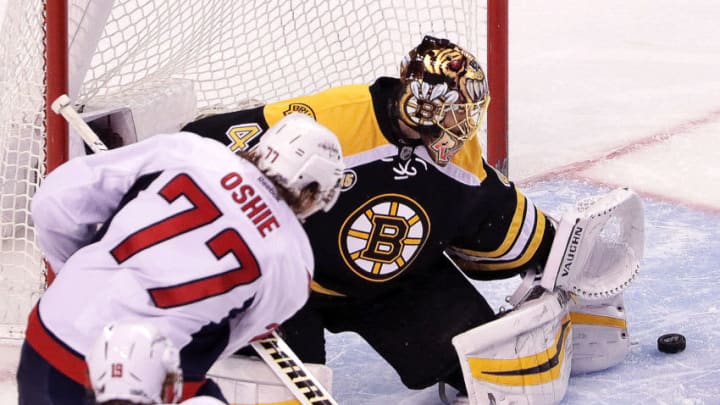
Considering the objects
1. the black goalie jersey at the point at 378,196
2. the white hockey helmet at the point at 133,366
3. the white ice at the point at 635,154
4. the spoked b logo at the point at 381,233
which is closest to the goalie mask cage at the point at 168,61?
the white ice at the point at 635,154

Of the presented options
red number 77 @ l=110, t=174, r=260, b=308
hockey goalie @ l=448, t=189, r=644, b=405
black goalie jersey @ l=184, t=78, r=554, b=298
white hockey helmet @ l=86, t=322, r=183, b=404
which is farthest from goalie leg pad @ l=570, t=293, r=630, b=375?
white hockey helmet @ l=86, t=322, r=183, b=404

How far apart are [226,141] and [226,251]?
750 millimetres

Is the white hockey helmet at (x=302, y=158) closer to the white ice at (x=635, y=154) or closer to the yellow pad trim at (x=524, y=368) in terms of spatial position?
the yellow pad trim at (x=524, y=368)

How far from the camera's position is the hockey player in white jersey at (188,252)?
76.1 inches

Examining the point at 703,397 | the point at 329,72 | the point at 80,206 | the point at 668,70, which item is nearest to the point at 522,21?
the point at 668,70

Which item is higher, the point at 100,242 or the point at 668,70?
the point at 100,242

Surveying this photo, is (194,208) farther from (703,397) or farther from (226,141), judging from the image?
(703,397)

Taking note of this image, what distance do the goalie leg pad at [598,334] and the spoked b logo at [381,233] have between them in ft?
1.79

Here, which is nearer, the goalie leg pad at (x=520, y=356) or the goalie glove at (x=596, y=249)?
the goalie leg pad at (x=520, y=356)

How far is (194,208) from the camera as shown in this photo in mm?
1956

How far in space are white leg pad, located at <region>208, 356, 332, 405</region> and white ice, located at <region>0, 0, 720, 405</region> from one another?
44cm

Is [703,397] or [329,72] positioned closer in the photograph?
[703,397]

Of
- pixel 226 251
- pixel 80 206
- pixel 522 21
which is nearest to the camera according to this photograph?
pixel 226 251

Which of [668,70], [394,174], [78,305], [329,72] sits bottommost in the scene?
[668,70]
